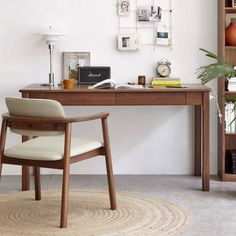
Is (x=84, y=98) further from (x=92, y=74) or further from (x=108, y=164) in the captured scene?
(x=108, y=164)

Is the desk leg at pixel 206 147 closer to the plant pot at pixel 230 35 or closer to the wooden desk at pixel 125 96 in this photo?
the wooden desk at pixel 125 96

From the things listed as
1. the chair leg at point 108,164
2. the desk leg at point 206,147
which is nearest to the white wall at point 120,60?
the desk leg at point 206,147

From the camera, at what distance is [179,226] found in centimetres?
339

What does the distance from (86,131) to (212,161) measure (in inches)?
41.5

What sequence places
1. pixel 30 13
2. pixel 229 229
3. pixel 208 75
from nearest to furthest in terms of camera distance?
1. pixel 229 229
2. pixel 208 75
3. pixel 30 13

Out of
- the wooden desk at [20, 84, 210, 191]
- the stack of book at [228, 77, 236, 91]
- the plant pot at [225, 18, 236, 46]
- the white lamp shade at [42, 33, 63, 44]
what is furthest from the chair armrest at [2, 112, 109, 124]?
the plant pot at [225, 18, 236, 46]

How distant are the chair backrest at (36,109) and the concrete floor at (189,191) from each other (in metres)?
0.97

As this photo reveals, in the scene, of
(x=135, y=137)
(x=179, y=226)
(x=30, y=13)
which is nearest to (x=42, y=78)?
(x=30, y=13)

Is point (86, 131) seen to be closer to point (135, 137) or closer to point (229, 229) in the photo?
point (135, 137)

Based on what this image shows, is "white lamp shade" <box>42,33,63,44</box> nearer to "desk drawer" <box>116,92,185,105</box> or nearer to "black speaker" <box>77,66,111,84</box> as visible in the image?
"black speaker" <box>77,66,111,84</box>

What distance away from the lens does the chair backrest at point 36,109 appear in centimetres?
331

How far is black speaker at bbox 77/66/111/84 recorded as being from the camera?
4.59 m

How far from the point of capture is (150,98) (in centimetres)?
421

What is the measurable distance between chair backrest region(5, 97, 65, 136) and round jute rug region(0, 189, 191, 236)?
533mm
